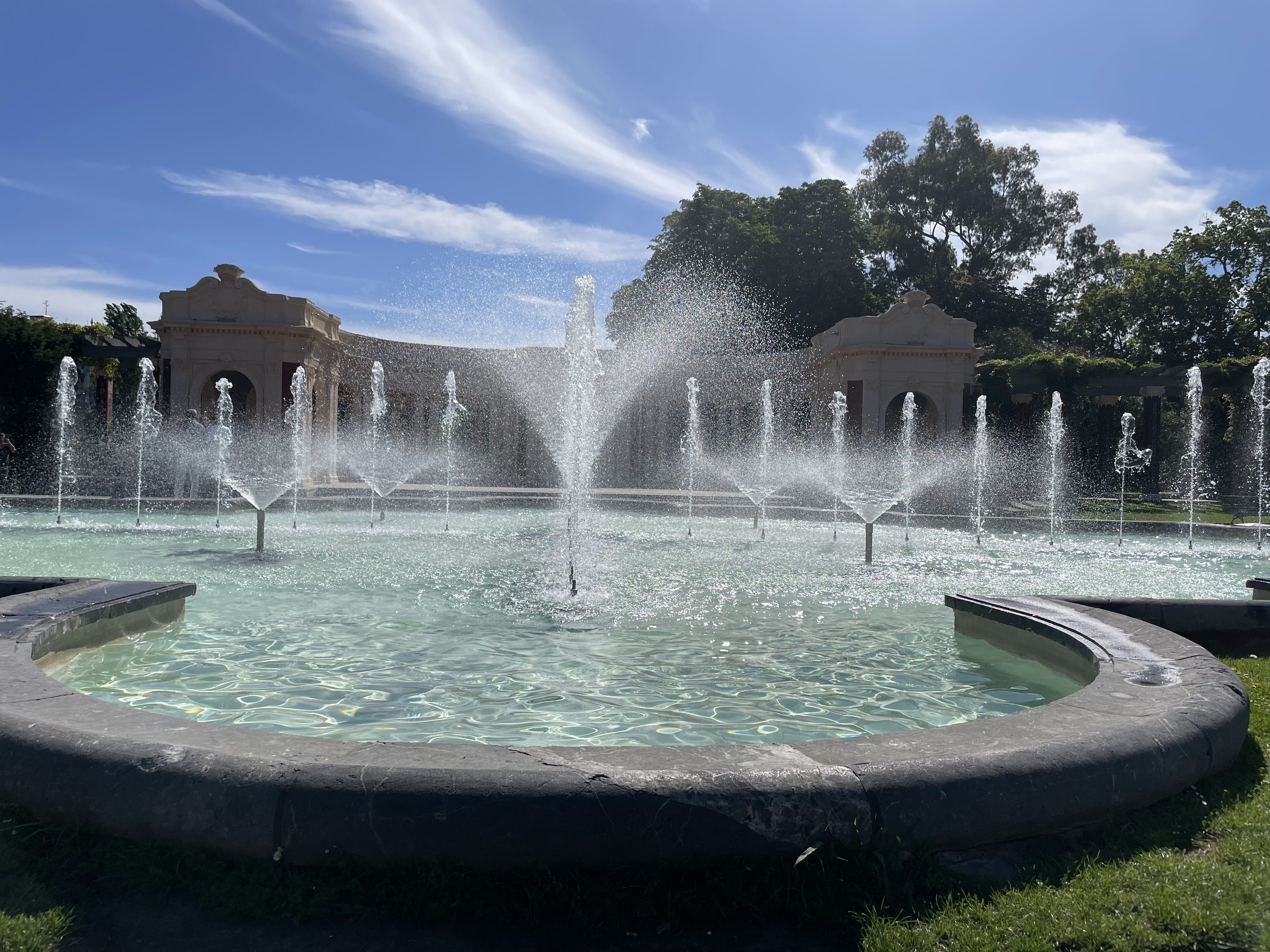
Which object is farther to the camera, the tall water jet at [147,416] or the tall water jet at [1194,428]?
the tall water jet at [147,416]

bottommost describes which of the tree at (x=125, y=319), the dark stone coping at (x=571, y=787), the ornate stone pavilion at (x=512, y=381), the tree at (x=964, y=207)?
the dark stone coping at (x=571, y=787)

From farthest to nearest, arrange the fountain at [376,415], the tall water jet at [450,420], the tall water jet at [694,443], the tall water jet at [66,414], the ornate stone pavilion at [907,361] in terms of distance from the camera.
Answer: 1. the tall water jet at [450,420]
2. the tall water jet at [694,443]
3. the ornate stone pavilion at [907,361]
4. the fountain at [376,415]
5. the tall water jet at [66,414]

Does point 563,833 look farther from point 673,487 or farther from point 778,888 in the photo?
point 673,487

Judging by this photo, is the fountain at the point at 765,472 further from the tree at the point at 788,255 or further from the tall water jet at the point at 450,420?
the tall water jet at the point at 450,420

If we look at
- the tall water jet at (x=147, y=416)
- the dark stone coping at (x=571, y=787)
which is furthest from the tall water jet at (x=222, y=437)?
the dark stone coping at (x=571, y=787)

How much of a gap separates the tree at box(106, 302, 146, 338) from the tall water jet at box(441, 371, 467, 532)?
31660mm

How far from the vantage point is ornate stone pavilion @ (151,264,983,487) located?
2780cm

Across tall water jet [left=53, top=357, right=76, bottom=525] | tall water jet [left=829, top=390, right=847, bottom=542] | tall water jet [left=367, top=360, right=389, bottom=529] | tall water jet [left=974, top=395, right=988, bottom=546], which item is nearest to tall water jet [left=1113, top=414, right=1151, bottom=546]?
tall water jet [left=974, top=395, right=988, bottom=546]

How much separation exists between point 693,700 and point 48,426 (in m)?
32.6

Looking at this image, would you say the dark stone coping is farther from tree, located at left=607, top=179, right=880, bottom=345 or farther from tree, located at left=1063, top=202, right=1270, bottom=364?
tree, located at left=1063, top=202, right=1270, bottom=364

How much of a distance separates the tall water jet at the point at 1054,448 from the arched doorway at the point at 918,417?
12.3ft

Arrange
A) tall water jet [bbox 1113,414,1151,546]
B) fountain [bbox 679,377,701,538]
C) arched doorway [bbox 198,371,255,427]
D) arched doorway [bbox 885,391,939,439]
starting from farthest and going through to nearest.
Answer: fountain [bbox 679,377,701,538]
tall water jet [bbox 1113,414,1151,546]
arched doorway [bbox 885,391,939,439]
arched doorway [bbox 198,371,255,427]

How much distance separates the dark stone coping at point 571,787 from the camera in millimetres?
2506

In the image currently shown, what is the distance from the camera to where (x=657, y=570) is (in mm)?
10023
